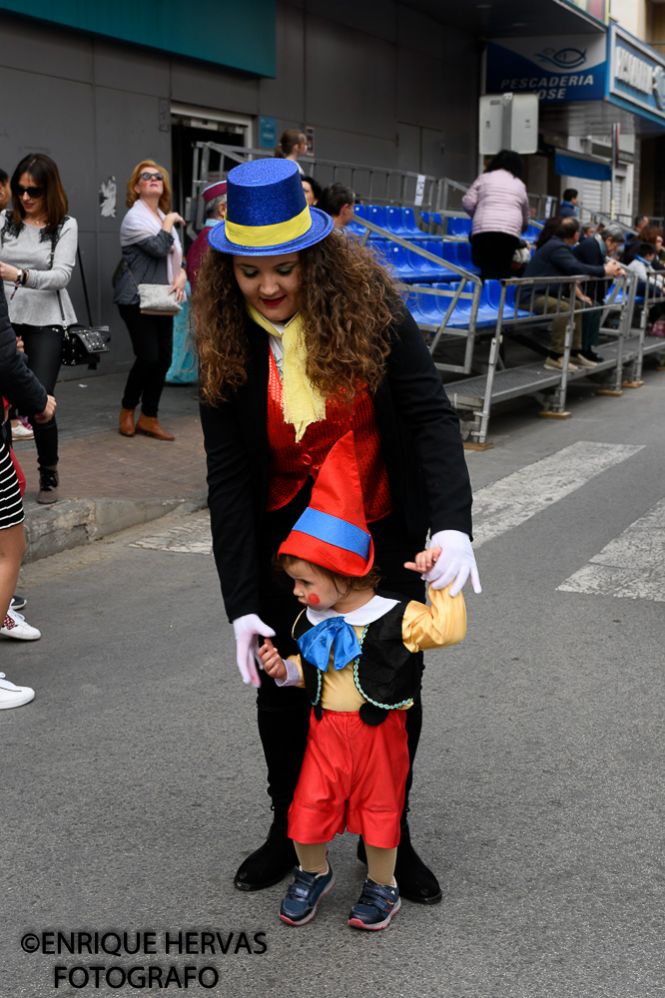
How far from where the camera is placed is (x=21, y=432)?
8.84 meters

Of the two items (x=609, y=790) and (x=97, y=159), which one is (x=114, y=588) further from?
(x=97, y=159)

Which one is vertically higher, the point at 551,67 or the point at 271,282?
the point at 551,67

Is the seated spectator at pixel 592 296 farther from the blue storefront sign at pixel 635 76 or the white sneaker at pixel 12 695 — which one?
the white sneaker at pixel 12 695

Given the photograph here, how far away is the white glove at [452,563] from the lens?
107 inches

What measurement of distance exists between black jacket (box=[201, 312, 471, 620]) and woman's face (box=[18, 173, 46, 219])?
184 inches

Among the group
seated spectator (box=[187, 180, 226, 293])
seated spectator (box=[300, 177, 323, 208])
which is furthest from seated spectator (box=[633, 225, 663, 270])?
seated spectator (box=[300, 177, 323, 208])

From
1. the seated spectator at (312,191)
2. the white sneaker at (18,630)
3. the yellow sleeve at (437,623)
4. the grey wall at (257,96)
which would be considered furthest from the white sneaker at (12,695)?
the grey wall at (257,96)

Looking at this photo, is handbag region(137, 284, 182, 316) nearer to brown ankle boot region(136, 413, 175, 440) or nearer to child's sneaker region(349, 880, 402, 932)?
brown ankle boot region(136, 413, 175, 440)

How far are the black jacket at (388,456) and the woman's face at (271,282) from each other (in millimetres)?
84

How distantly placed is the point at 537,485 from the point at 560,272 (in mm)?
4870

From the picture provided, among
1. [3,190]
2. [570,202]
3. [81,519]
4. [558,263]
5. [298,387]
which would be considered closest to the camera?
[298,387]

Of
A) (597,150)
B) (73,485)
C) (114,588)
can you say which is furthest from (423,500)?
(597,150)

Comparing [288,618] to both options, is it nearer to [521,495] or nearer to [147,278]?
[521,495]

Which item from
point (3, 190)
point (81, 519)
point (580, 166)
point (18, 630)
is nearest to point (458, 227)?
point (580, 166)
